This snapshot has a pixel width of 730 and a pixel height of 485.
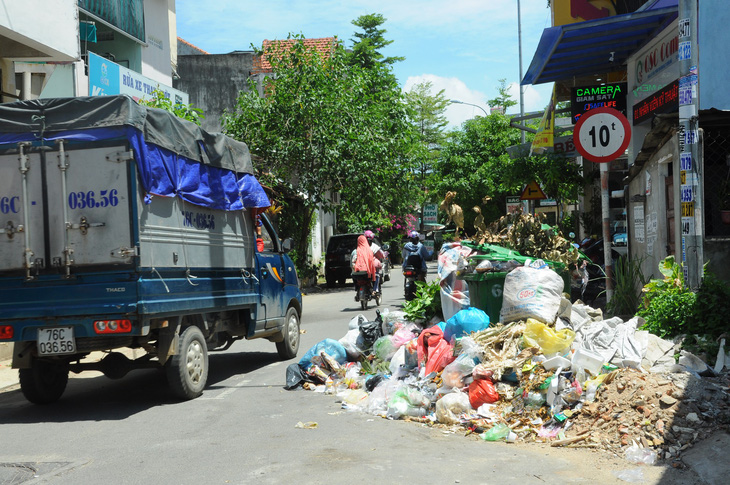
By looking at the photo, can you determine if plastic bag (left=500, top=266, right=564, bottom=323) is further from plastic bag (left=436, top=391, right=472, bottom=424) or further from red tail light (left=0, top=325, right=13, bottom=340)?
red tail light (left=0, top=325, right=13, bottom=340)

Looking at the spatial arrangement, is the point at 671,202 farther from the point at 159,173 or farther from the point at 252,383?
the point at 159,173

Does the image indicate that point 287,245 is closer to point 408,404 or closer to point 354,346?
point 354,346

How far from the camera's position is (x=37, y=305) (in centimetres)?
720

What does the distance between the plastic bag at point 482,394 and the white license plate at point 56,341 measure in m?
3.87

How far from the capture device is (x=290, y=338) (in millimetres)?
11188

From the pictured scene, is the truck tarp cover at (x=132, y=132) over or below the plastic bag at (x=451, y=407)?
over

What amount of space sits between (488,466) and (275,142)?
1997 centimetres

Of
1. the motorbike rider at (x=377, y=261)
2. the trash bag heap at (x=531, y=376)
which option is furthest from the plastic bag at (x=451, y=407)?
the motorbike rider at (x=377, y=261)

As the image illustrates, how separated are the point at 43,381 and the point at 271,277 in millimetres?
3514

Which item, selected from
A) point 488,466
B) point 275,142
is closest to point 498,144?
point 275,142

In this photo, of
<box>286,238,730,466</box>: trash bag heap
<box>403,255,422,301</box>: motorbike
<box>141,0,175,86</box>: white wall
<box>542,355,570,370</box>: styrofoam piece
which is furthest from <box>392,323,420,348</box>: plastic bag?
<box>141,0,175,86</box>: white wall

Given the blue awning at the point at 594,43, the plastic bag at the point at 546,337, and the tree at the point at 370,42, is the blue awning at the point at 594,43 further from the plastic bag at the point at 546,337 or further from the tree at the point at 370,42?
the tree at the point at 370,42

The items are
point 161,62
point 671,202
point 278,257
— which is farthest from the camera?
point 161,62

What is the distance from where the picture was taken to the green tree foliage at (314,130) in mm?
24219
